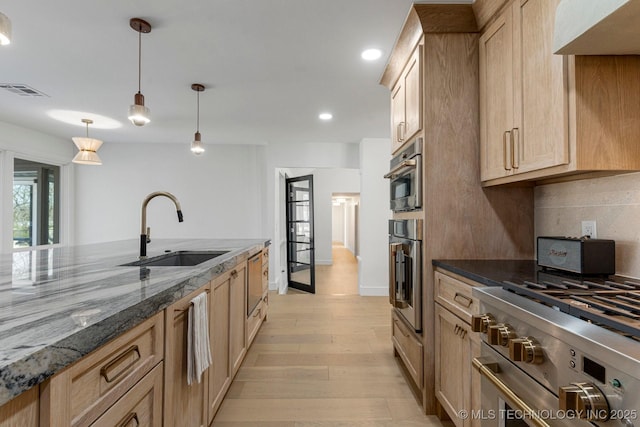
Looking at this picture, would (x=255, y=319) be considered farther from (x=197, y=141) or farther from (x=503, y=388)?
(x=503, y=388)

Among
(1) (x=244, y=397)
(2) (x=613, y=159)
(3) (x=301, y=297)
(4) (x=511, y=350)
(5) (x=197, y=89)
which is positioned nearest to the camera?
(4) (x=511, y=350)

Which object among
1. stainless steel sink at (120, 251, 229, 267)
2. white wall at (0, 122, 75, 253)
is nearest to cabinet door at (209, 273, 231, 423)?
stainless steel sink at (120, 251, 229, 267)

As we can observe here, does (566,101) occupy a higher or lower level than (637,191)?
higher

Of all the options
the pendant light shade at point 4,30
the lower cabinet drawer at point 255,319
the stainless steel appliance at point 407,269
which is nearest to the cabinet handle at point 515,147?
the stainless steel appliance at point 407,269

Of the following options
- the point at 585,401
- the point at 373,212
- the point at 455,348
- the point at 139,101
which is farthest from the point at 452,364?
the point at 373,212

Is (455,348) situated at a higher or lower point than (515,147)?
lower

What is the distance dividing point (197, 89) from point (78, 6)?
1.25 meters

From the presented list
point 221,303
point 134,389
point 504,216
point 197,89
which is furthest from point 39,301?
point 197,89

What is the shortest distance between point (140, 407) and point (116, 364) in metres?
0.23

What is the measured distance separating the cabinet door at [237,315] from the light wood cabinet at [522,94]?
1666mm

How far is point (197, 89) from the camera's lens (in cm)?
318

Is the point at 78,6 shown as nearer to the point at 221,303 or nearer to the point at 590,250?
the point at 221,303

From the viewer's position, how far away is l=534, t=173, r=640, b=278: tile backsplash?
1.43 m

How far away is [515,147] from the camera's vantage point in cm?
167
